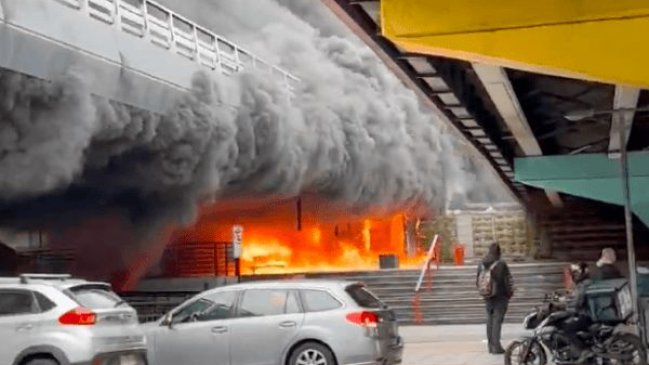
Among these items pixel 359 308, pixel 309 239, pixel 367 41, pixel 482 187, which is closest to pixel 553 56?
pixel 367 41

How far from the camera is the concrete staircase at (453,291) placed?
87.9 ft

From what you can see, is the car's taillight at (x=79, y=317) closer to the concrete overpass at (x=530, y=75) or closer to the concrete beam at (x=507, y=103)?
the concrete overpass at (x=530, y=75)

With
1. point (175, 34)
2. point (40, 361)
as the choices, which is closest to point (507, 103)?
point (40, 361)

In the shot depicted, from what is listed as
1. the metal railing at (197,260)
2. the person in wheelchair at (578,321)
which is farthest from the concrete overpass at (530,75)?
the metal railing at (197,260)

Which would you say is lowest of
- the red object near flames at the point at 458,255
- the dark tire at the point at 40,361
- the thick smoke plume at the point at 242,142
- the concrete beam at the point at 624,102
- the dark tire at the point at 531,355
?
the dark tire at the point at 531,355

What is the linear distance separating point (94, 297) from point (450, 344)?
29.1 feet

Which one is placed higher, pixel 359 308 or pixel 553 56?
pixel 553 56

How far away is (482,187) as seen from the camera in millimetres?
49844

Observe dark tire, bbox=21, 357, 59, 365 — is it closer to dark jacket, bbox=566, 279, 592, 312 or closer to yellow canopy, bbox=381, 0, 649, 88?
yellow canopy, bbox=381, 0, 649, 88

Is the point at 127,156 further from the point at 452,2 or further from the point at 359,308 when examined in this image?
the point at 452,2

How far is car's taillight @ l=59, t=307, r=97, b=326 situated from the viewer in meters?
11.5

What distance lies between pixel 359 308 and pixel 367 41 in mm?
4258

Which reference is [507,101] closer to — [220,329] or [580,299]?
[580,299]

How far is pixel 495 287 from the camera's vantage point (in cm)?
1589
